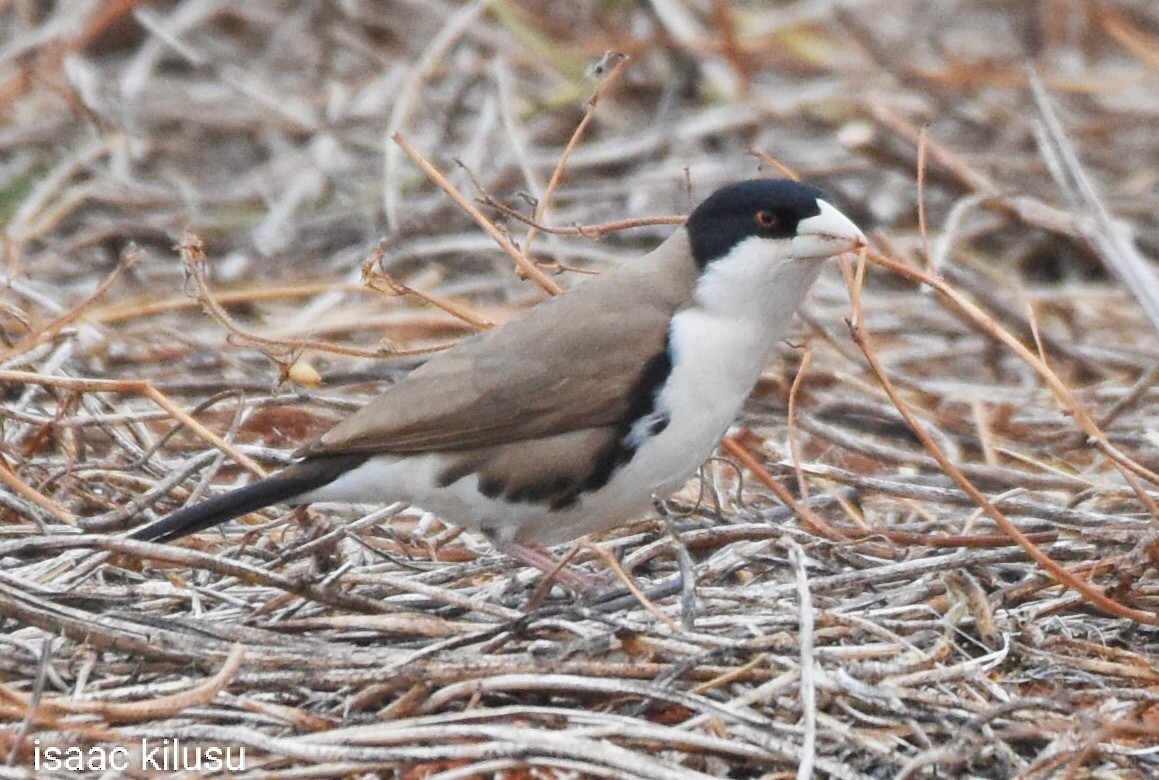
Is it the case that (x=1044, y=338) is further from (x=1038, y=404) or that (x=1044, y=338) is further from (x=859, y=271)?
(x=859, y=271)

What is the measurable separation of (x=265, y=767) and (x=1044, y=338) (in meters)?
3.21

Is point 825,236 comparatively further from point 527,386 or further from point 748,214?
point 527,386

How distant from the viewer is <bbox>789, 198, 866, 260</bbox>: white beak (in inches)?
133

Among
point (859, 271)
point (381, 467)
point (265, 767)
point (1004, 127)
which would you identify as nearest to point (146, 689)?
point (265, 767)

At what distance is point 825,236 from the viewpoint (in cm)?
343

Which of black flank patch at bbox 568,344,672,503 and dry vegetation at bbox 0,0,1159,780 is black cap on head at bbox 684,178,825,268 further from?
black flank patch at bbox 568,344,672,503

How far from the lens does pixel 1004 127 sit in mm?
7430

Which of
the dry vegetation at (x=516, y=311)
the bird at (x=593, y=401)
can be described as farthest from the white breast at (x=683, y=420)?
the dry vegetation at (x=516, y=311)

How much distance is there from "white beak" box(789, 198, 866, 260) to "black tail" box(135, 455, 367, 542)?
0.94m

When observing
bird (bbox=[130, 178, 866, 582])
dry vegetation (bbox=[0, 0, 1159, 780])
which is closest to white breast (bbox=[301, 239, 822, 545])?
bird (bbox=[130, 178, 866, 582])

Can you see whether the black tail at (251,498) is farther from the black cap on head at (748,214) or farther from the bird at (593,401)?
the black cap on head at (748,214)

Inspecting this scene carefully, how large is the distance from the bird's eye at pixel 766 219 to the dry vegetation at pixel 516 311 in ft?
0.36

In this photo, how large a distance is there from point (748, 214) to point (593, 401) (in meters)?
0.48

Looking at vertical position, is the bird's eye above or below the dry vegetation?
above
